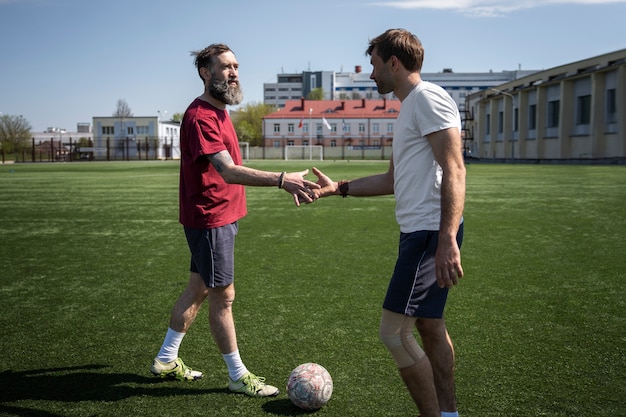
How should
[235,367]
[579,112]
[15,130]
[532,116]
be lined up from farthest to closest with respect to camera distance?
1. [15,130]
2. [532,116]
3. [579,112]
4. [235,367]

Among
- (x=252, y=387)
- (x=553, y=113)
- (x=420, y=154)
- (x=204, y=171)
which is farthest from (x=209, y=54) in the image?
(x=553, y=113)

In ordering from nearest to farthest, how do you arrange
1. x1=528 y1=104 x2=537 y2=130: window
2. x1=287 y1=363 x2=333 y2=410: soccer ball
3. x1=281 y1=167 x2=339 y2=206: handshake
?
x1=287 y1=363 x2=333 y2=410: soccer ball < x1=281 y1=167 x2=339 y2=206: handshake < x1=528 y1=104 x2=537 y2=130: window

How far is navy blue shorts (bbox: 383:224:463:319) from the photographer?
3189mm

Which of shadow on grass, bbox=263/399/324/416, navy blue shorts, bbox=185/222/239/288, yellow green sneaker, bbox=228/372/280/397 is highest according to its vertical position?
navy blue shorts, bbox=185/222/239/288

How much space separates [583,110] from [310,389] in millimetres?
58281

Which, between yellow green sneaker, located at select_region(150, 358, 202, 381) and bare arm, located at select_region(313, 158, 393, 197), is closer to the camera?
bare arm, located at select_region(313, 158, 393, 197)

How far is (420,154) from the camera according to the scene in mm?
3225

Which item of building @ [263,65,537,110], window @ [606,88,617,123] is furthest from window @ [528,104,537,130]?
building @ [263,65,537,110]

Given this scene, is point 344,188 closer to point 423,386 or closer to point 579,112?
point 423,386

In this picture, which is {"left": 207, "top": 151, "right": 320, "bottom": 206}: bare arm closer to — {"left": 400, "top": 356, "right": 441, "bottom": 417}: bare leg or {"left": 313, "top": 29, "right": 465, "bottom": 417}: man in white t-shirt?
{"left": 313, "top": 29, "right": 465, "bottom": 417}: man in white t-shirt

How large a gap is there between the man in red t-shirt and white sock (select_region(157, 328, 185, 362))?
0.37m

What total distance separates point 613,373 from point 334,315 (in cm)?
241

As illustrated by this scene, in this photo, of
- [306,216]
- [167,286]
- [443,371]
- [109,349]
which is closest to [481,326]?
[443,371]

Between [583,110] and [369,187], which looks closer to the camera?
[369,187]
